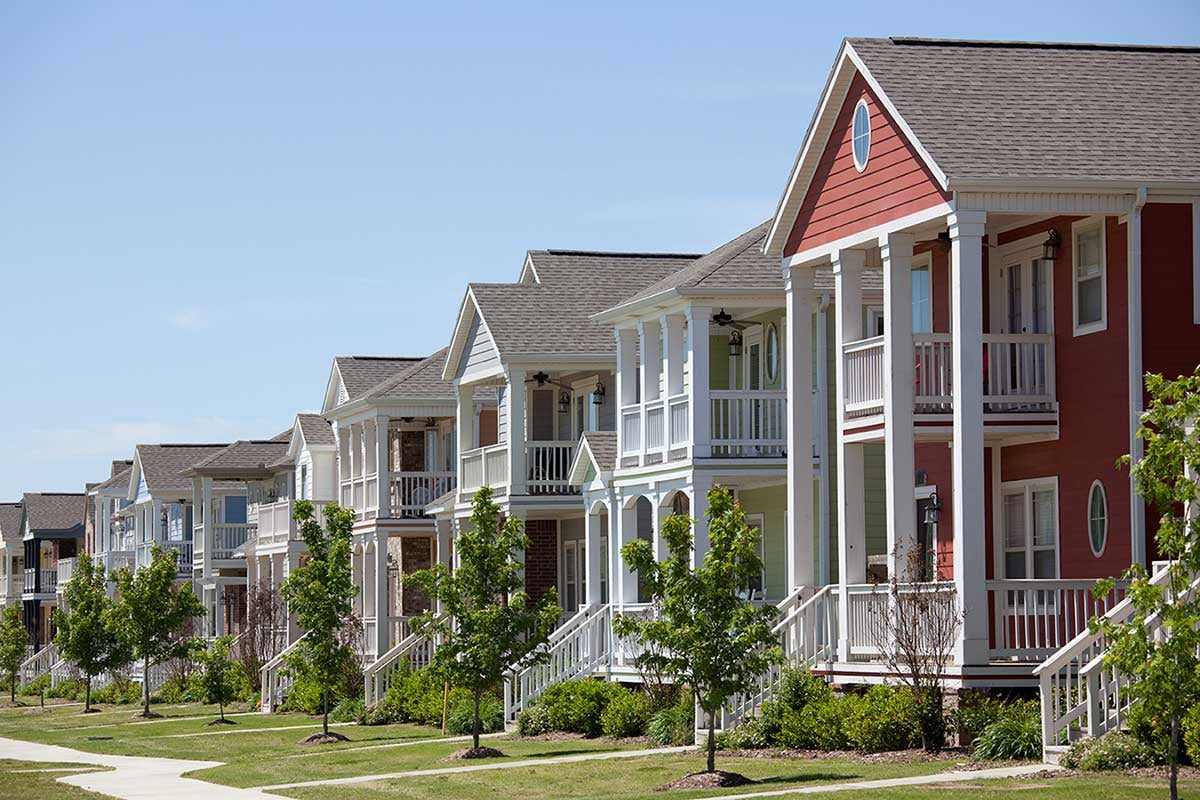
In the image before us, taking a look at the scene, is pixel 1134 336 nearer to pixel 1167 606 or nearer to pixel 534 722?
pixel 1167 606

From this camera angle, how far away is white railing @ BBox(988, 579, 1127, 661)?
966 inches

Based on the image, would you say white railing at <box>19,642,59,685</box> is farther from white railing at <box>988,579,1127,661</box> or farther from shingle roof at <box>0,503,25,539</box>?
white railing at <box>988,579,1127,661</box>

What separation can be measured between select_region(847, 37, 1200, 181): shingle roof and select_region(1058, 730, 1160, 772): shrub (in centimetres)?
742

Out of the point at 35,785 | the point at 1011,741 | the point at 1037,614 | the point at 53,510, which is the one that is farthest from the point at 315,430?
the point at 53,510

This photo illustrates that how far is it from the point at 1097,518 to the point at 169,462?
58.1 meters

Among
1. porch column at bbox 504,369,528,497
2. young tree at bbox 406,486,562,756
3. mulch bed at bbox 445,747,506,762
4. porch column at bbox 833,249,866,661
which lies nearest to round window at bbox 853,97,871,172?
porch column at bbox 833,249,866,661

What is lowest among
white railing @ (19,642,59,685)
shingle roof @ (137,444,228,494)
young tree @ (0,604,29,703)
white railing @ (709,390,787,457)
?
white railing @ (19,642,59,685)

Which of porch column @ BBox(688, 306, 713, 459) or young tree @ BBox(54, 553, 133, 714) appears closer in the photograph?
porch column @ BBox(688, 306, 713, 459)

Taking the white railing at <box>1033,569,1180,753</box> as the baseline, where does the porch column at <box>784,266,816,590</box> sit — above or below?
above

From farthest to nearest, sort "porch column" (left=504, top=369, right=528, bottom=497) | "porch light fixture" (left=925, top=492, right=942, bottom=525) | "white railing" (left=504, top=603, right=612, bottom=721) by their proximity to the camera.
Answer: "porch column" (left=504, top=369, right=528, bottom=497) < "white railing" (left=504, top=603, right=612, bottom=721) < "porch light fixture" (left=925, top=492, right=942, bottom=525)

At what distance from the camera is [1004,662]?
25.0m

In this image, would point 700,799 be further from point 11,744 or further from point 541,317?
point 11,744

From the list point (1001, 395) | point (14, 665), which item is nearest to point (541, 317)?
point (1001, 395)

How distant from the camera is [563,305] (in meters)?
42.2
